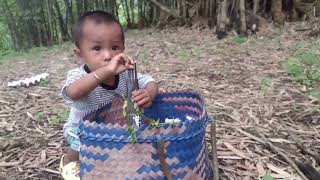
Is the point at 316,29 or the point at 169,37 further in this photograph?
the point at 169,37

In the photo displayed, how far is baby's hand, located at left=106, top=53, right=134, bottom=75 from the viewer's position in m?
1.71

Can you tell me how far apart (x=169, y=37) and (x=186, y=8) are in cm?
102

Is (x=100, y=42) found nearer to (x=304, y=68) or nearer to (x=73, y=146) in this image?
(x=73, y=146)

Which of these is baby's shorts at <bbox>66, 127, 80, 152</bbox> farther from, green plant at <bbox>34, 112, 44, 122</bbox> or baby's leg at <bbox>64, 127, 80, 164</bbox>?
green plant at <bbox>34, 112, 44, 122</bbox>

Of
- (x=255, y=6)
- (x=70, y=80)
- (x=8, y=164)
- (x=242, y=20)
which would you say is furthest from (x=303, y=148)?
(x=255, y=6)

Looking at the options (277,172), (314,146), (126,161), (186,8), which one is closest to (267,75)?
(314,146)

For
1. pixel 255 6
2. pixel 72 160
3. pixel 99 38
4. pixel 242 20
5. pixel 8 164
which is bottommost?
pixel 8 164

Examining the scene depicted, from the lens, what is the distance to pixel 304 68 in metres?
3.71

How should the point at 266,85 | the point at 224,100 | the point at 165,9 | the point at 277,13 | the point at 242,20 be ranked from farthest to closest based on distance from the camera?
the point at 165,9
the point at 277,13
the point at 242,20
the point at 266,85
the point at 224,100

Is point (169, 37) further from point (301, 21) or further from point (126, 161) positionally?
point (126, 161)

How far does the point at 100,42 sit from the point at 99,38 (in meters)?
0.02

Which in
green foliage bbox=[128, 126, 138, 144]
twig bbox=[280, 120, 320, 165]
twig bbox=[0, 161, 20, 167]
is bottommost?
twig bbox=[0, 161, 20, 167]

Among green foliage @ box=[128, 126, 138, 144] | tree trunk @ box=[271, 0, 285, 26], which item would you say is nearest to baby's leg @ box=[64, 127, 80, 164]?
green foliage @ box=[128, 126, 138, 144]

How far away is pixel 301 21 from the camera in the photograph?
19.9 feet
